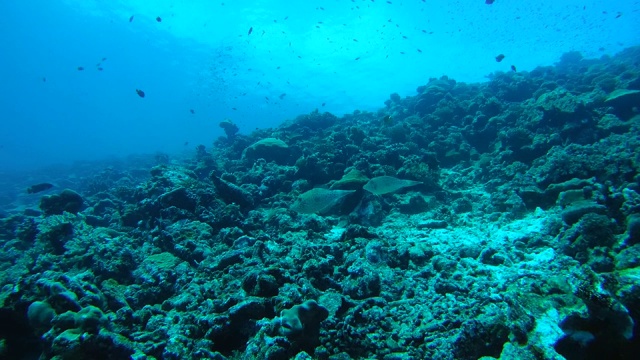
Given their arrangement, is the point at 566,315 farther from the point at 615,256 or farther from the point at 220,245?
the point at 220,245

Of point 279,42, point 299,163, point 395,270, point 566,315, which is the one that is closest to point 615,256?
point 566,315

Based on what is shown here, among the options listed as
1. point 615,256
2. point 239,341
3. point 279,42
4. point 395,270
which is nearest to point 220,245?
point 239,341

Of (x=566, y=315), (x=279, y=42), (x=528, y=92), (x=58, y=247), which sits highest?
(x=279, y=42)

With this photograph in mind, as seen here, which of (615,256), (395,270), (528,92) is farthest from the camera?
(528,92)

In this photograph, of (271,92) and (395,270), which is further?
(271,92)

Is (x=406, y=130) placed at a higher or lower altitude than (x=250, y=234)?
higher

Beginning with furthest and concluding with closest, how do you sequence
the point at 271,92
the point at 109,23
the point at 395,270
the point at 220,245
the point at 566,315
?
the point at 271,92, the point at 109,23, the point at 220,245, the point at 395,270, the point at 566,315

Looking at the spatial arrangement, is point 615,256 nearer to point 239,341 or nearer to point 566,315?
point 566,315

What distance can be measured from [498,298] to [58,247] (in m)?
10.6

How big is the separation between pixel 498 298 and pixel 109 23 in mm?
82916

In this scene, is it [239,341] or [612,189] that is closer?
[239,341]

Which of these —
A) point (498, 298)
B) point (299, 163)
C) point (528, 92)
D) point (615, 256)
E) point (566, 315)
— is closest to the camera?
point (566, 315)

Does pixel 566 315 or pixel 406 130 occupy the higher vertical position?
pixel 406 130

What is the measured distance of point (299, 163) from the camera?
11977 millimetres
